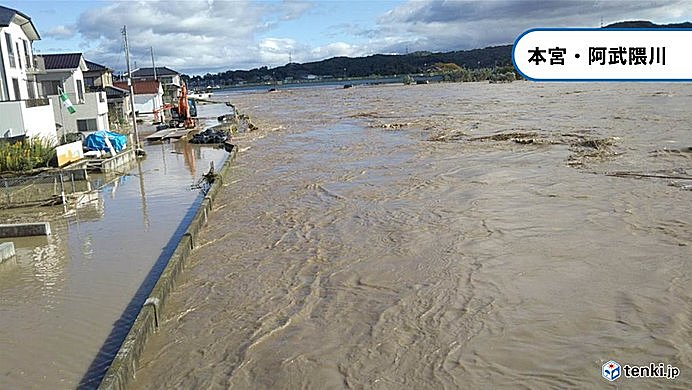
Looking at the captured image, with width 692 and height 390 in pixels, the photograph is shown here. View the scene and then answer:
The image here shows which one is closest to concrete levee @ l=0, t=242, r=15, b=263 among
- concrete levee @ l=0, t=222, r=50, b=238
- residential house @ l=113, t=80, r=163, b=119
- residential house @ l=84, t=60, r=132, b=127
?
concrete levee @ l=0, t=222, r=50, b=238

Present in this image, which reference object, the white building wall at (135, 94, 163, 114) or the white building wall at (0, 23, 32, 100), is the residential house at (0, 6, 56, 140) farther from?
the white building wall at (135, 94, 163, 114)

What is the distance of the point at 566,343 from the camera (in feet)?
18.1

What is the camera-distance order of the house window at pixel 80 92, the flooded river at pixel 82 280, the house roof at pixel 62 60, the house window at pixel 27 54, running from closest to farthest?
1. the flooded river at pixel 82 280
2. the house window at pixel 27 54
3. the house window at pixel 80 92
4. the house roof at pixel 62 60

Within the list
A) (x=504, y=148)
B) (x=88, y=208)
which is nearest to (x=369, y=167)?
(x=504, y=148)

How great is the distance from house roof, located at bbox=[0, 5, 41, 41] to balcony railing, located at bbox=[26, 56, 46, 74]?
88cm

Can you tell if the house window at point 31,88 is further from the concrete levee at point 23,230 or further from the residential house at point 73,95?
the concrete levee at point 23,230

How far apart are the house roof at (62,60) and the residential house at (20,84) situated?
0.83 meters

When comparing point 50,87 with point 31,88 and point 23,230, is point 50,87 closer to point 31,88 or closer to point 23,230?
point 31,88

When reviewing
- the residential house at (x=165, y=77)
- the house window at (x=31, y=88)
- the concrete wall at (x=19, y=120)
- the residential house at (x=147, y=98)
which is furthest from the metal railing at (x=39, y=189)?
the residential house at (x=165, y=77)

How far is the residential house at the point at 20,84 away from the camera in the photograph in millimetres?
17781

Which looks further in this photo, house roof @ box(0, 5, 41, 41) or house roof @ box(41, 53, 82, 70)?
house roof @ box(41, 53, 82, 70)

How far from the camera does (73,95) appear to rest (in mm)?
24625

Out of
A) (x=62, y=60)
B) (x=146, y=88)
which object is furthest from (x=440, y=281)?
(x=146, y=88)

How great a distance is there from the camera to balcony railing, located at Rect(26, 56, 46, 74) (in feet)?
77.8
